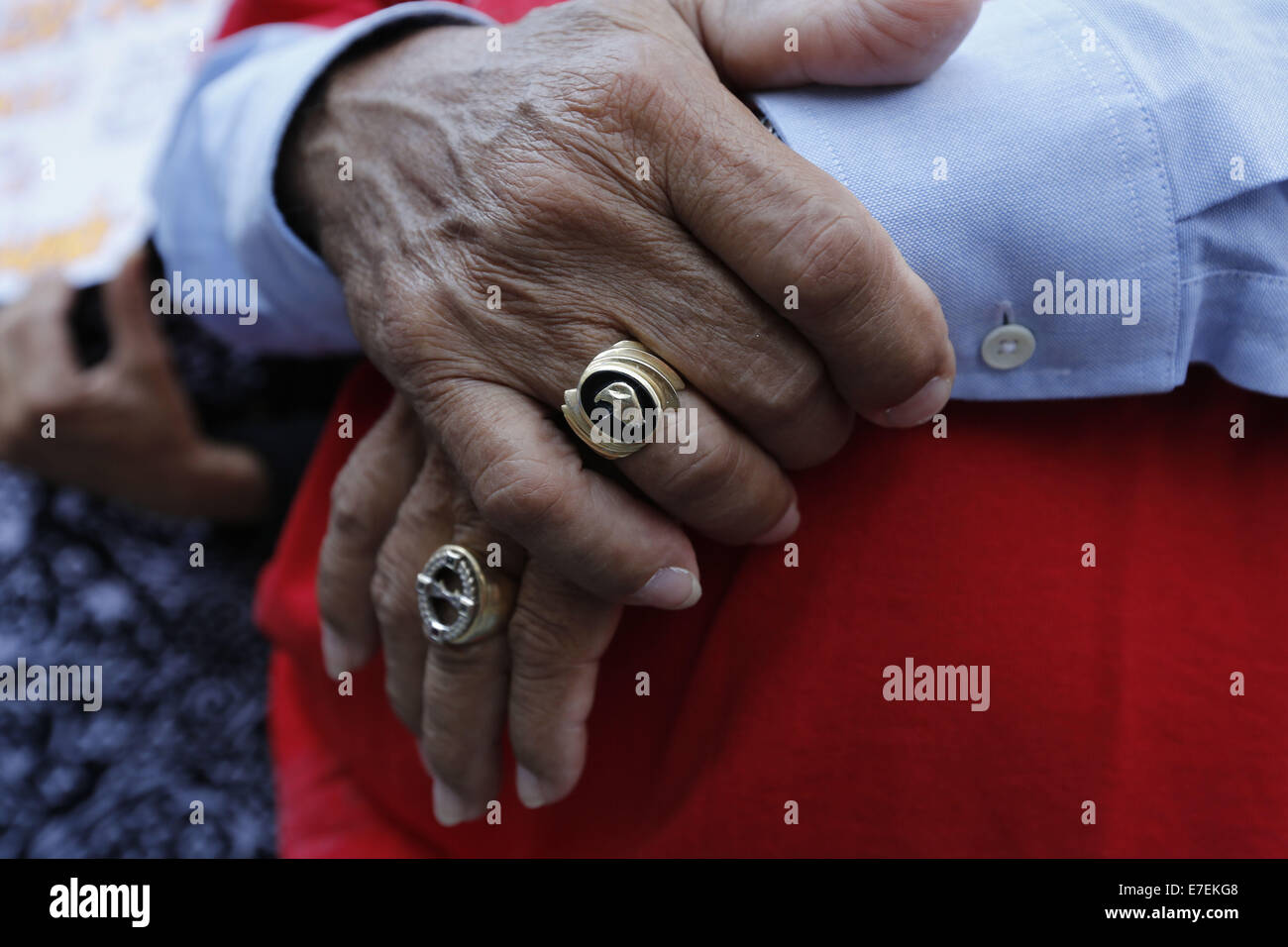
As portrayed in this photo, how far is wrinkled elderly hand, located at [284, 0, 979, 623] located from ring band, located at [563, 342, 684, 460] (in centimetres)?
1

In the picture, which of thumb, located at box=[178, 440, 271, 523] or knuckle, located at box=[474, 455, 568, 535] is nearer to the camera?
knuckle, located at box=[474, 455, 568, 535]

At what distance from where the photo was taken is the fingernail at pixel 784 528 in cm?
60

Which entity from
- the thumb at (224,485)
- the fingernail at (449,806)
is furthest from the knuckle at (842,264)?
the thumb at (224,485)

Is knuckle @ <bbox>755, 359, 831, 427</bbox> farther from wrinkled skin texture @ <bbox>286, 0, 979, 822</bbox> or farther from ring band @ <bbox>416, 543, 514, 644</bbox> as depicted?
ring band @ <bbox>416, 543, 514, 644</bbox>

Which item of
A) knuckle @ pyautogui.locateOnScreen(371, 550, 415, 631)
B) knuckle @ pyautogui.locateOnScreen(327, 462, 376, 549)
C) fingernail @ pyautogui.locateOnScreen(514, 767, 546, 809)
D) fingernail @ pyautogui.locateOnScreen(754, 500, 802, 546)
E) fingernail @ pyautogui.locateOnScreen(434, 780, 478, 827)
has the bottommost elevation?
fingernail @ pyautogui.locateOnScreen(434, 780, 478, 827)

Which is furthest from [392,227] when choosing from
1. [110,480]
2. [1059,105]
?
[110,480]

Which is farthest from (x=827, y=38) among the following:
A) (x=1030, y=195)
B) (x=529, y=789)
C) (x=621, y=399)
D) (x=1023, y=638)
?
(x=529, y=789)

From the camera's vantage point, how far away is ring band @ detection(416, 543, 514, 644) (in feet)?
2.09

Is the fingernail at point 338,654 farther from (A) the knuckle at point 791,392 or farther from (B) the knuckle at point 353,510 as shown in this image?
(A) the knuckle at point 791,392

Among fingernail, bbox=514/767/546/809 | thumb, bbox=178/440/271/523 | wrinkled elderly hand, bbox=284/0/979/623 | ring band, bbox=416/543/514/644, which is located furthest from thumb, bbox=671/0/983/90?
thumb, bbox=178/440/271/523

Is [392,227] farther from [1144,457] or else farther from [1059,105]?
[1144,457]
